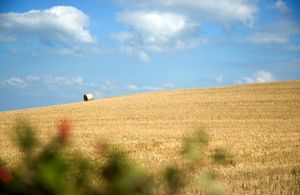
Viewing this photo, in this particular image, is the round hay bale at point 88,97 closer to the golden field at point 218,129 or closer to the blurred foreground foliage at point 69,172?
the golden field at point 218,129

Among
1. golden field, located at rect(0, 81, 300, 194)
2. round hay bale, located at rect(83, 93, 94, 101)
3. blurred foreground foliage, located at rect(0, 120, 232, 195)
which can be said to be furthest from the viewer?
round hay bale, located at rect(83, 93, 94, 101)

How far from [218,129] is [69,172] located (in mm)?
19440

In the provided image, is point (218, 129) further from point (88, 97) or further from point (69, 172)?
point (88, 97)

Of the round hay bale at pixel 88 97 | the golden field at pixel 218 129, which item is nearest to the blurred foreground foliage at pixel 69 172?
the golden field at pixel 218 129

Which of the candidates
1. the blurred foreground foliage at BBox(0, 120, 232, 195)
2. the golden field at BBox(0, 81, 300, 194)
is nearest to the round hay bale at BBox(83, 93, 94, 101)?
the golden field at BBox(0, 81, 300, 194)

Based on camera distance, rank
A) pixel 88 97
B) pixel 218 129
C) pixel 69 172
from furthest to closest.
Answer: pixel 88 97 < pixel 218 129 < pixel 69 172

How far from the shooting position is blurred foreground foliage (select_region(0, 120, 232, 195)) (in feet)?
3.62

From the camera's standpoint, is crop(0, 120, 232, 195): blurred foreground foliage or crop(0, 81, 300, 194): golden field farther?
crop(0, 81, 300, 194): golden field

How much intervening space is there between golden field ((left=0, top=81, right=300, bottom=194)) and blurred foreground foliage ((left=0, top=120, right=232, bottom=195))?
6 centimetres

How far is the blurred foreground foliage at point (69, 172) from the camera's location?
3.62 ft

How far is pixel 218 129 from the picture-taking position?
66.8 ft

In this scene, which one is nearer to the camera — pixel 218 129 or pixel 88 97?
pixel 218 129

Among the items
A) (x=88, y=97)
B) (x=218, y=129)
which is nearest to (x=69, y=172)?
(x=218, y=129)

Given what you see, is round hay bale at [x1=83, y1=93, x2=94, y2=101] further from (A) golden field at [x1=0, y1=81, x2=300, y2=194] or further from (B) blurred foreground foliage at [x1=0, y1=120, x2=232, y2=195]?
(B) blurred foreground foliage at [x1=0, y1=120, x2=232, y2=195]
